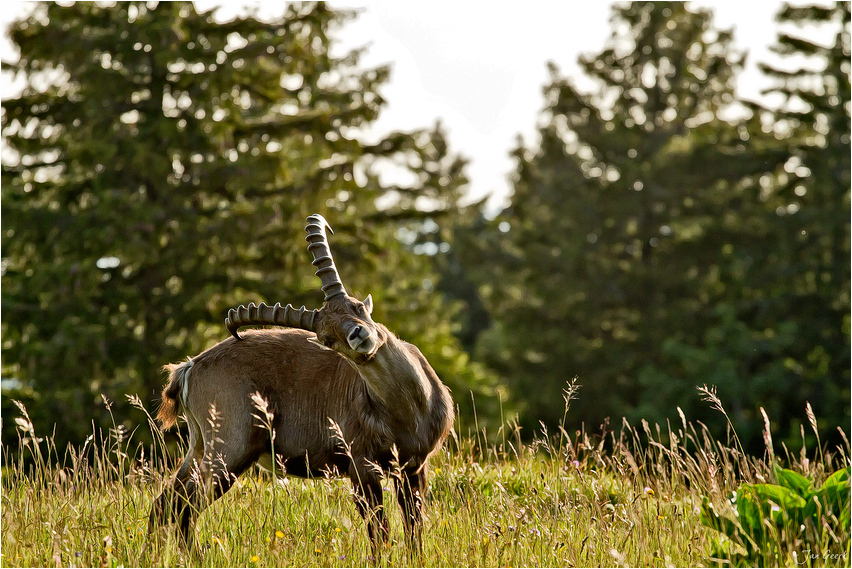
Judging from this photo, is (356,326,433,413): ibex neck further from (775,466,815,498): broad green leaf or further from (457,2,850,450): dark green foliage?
(457,2,850,450): dark green foliage

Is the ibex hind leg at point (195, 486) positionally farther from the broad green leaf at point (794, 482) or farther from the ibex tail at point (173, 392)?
the broad green leaf at point (794, 482)

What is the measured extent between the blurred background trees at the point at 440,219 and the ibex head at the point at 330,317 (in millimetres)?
6770

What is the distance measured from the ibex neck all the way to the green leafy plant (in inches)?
67.4

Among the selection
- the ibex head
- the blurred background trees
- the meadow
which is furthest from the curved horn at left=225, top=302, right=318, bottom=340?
the blurred background trees

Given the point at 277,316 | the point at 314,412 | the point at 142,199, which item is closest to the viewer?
the point at 277,316

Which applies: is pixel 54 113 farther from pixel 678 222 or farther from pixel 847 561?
pixel 678 222

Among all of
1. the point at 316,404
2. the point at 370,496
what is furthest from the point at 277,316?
the point at 370,496

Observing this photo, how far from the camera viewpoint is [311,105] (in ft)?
56.2

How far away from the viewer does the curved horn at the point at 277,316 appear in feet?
14.5

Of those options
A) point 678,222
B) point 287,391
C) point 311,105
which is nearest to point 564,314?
point 678,222

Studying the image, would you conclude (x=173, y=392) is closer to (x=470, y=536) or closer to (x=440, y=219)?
(x=470, y=536)

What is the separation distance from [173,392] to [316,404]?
3.20ft

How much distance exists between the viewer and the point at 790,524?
3650mm

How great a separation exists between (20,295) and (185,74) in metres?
4.67
